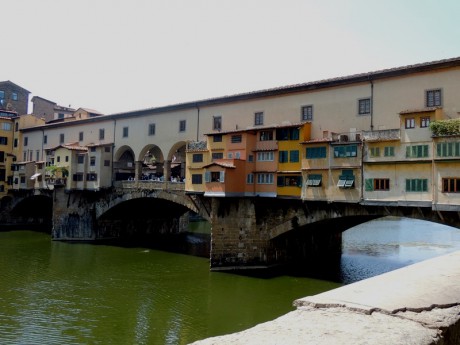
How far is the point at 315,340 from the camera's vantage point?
17.9 ft

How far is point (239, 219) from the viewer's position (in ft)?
104

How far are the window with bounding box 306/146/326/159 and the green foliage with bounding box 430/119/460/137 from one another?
6920 mm

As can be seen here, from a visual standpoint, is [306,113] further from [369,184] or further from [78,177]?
[78,177]

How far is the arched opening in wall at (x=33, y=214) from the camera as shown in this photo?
6209 centimetres

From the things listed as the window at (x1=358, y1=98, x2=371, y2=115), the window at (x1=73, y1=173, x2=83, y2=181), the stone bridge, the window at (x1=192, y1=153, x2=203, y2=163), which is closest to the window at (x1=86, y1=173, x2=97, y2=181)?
the window at (x1=73, y1=173, x2=83, y2=181)

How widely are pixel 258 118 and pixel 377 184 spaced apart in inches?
449

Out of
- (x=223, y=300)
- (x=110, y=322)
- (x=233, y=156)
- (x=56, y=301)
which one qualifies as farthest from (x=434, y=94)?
(x=56, y=301)

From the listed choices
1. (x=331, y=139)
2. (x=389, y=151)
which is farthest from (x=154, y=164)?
(x=389, y=151)

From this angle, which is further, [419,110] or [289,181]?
[289,181]

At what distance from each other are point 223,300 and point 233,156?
11.4 meters

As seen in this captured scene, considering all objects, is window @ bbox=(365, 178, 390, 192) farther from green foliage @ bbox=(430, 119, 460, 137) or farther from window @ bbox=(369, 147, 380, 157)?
green foliage @ bbox=(430, 119, 460, 137)

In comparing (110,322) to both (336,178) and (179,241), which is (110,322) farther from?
(179,241)

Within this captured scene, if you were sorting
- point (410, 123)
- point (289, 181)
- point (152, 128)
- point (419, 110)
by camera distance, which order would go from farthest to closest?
point (152, 128) < point (289, 181) < point (410, 123) < point (419, 110)

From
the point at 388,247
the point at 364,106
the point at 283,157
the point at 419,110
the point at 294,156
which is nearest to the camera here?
the point at 419,110
